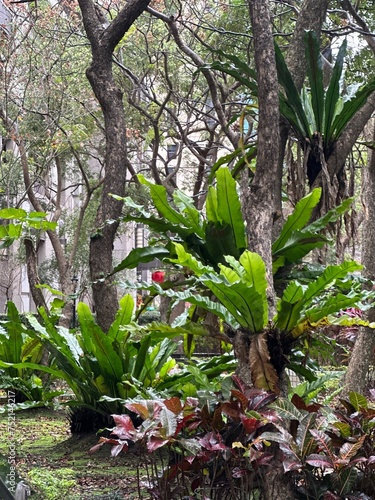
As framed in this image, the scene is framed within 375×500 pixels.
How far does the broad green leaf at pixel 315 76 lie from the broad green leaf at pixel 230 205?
3.93 feet

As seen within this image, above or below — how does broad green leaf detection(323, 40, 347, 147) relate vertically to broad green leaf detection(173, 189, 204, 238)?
above

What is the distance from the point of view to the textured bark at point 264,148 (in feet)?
15.6

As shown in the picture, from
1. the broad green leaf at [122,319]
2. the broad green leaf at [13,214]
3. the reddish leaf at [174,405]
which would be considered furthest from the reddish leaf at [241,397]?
the broad green leaf at [13,214]

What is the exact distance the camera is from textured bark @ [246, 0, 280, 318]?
4758mm

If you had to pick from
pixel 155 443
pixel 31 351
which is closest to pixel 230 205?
pixel 155 443

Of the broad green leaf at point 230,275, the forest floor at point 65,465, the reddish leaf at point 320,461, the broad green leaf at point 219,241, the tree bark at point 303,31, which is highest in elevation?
the tree bark at point 303,31

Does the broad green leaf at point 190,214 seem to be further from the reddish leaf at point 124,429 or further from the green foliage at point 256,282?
the reddish leaf at point 124,429

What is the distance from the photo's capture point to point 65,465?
555 centimetres

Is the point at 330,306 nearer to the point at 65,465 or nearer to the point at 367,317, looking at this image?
the point at 65,465

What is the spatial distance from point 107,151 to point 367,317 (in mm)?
2771

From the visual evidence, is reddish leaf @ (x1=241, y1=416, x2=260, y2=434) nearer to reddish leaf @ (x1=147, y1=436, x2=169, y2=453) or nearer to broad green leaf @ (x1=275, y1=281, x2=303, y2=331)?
reddish leaf @ (x1=147, y1=436, x2=169, y2=453)

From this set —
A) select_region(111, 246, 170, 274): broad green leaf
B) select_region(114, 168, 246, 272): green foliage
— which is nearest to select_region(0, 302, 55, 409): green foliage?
select_region(111, 246, 170, 274): broad green leaf

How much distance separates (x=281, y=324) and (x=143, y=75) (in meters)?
12.2

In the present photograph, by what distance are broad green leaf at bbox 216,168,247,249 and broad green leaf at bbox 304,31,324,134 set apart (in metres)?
1.20
